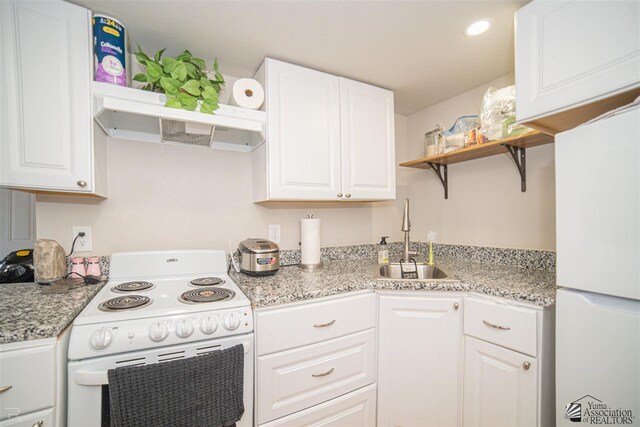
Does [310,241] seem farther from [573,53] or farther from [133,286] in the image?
[573,53]

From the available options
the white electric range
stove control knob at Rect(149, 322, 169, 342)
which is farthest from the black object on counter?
Result: stove control knob at Rect(149, 322, 169, 342)

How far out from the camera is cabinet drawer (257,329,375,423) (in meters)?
1.14

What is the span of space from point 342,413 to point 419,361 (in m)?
0.45

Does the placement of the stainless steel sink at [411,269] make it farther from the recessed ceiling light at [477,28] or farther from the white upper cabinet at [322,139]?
the recessed ceiling light at [477,28]

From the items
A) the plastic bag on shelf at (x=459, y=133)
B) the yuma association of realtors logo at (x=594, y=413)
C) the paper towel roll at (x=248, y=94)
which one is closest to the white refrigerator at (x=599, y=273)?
the yuma association of realtors logo at (x=594, y=413)

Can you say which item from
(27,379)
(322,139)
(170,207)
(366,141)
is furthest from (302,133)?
(27,379)

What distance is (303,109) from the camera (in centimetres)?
158

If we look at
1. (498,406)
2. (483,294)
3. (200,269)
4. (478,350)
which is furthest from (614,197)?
(200,269)

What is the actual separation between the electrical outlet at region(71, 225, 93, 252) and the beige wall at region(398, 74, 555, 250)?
2225 mm

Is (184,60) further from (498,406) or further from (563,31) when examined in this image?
(498,406)

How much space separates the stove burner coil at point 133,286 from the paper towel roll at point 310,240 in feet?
2.78

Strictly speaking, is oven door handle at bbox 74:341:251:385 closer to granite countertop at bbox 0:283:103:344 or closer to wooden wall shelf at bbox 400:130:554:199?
granite countertop at bbox 0:283:103:344

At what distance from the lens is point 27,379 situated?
797mm

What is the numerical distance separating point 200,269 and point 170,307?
1.63ft
